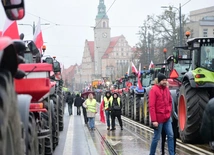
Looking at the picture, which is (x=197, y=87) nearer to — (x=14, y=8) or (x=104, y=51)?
(x=14, y=8)

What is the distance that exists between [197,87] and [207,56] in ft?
3.52

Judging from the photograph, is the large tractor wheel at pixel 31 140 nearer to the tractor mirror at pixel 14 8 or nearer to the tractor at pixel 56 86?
the tractor mirror at pixel 14 8

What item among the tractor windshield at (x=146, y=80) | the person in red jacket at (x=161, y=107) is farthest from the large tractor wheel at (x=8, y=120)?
the tractor windshield at (x=146, y=80)

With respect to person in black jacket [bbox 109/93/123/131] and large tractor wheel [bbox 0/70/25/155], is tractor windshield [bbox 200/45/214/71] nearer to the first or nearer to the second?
person in black jacket [bbox 109/93/123/131]

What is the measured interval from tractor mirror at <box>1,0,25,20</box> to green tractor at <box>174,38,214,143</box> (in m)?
8.20

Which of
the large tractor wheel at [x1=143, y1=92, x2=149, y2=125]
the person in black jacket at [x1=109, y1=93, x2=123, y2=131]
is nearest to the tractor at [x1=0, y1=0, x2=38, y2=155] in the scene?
the person in black jacket at [x1=109, y1=93, x2=123, y2=131]

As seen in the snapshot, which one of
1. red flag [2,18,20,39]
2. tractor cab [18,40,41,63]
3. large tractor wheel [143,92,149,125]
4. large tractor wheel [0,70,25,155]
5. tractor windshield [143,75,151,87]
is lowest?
large tractor wheel [143,92,149,125]

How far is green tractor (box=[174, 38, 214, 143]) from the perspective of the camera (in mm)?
12773

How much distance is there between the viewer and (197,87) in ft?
41.9

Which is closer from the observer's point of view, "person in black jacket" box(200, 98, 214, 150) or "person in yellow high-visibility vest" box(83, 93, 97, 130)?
"person in black jacket" box(200, 98, 214, 150)

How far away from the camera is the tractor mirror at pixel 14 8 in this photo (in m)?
5.07

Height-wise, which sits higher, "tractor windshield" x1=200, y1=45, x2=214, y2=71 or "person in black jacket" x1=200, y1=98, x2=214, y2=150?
"tractor windshield" x1=200, y1=45, x2=214, y2=71

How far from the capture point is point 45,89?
8539 millimetres

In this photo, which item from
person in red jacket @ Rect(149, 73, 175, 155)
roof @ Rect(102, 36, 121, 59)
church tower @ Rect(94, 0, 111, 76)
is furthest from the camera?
church tower @ Rect(94, 0, 111, 76)
